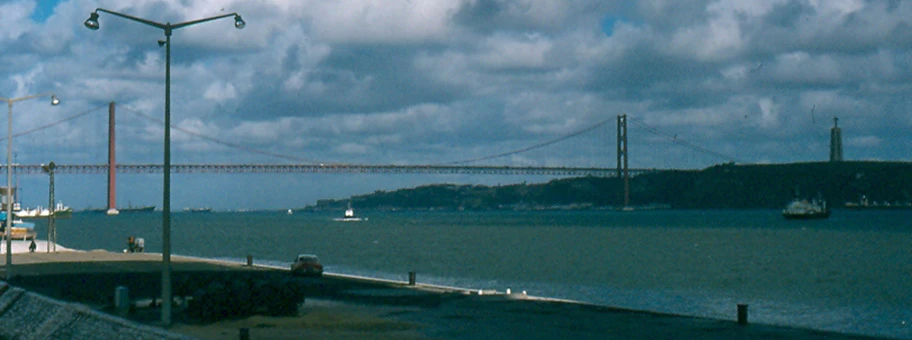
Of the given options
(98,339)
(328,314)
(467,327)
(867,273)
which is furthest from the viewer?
(867,273)

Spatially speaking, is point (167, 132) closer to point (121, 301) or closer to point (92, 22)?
point (92, 22)

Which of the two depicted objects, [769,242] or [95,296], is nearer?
[95,296]

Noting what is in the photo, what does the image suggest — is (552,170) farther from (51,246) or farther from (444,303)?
(444,303)

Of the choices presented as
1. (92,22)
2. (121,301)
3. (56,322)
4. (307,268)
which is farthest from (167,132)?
(307,268)

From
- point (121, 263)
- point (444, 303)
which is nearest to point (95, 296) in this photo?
point (444, 303)

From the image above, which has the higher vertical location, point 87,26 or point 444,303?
point 87,26

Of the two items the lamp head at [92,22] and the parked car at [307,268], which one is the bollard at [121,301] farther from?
the parked car at [307,268]

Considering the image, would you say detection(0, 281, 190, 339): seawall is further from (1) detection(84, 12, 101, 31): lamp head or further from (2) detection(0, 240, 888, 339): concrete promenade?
(1) detection(84, 12, 101, 31): lamp head

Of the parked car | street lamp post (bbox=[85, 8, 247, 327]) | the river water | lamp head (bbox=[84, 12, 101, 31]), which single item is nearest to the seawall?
street lamp post (bbox=[85, 8, 247, 327])
